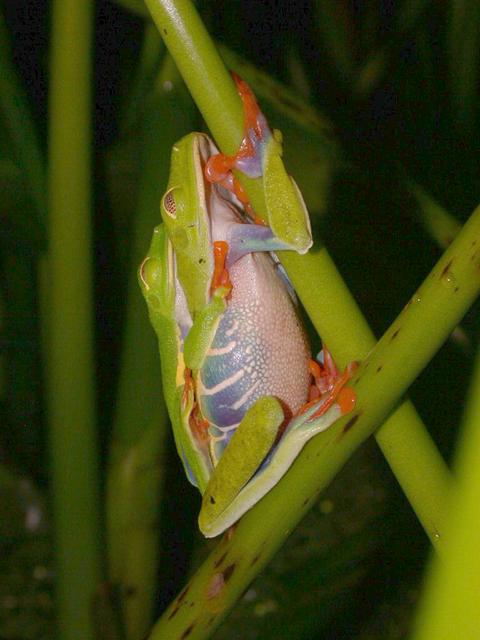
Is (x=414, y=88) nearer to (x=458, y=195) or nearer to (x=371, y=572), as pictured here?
(x=458, y=195)

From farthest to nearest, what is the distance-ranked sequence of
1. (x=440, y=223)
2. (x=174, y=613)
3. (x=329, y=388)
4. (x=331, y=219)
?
(x=331, y=219), (x=440, y=223), (x=329, y=388), (x=174, y=613)

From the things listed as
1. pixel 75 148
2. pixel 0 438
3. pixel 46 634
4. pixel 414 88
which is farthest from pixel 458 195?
pixel 46 634

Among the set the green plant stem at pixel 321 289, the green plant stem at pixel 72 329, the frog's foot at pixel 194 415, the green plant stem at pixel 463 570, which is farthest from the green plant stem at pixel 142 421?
the green plant stem at pixel 463 570

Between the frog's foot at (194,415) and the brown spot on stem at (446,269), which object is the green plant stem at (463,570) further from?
the frog's foot at (194,415)

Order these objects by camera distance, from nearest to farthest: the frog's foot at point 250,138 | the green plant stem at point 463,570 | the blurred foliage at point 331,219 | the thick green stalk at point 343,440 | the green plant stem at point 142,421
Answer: the green plant stem at point 463,570
the thick green stalk at point 343,440
the frog's foot at point 250,138
the green plant stem at point 142,421
the blurred foliage at point 331,219

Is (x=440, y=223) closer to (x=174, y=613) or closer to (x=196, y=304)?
(x=196, y=304)

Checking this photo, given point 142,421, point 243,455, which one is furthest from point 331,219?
point 243,455
